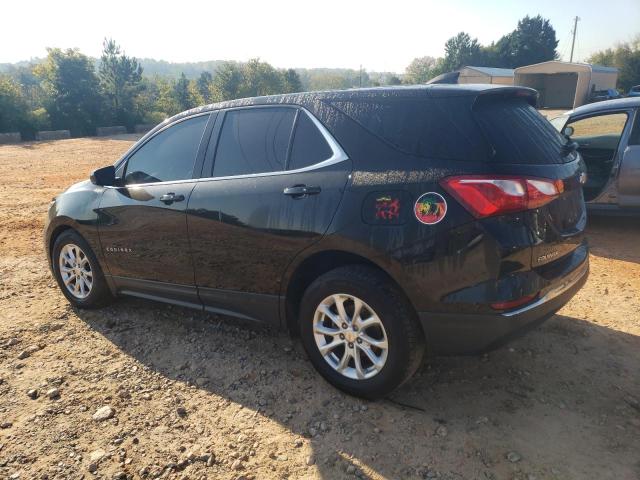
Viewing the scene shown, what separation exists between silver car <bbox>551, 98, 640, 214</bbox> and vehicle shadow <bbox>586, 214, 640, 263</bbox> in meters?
0.36

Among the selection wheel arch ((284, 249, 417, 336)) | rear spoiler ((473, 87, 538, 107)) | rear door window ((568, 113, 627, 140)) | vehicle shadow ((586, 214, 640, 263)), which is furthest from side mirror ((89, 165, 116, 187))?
rear door window ((568, 113, 627, 140))

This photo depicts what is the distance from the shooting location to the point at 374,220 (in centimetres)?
264

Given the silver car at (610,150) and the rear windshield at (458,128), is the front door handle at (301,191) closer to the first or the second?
the rear windshield at (458,128)

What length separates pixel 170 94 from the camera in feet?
173

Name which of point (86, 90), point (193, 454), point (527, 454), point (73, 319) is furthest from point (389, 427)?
point (86, 90)

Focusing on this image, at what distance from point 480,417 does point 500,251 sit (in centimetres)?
103

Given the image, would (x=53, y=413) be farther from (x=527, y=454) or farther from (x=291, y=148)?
(x=527, y=454)

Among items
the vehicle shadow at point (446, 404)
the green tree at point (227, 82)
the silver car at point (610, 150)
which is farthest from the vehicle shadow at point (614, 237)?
the green tree at point (227, 82)

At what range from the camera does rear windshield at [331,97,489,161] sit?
99.7 inches

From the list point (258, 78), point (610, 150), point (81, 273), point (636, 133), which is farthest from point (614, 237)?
point (258, 78)

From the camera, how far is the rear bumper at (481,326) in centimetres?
245

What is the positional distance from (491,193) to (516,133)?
1.71 ft

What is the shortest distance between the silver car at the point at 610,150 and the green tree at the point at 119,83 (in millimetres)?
36418

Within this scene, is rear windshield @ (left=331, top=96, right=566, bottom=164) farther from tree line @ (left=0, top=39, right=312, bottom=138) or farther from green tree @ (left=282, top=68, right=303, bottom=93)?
green tree @ (left=282, top=68, right=303, bottom=93)
